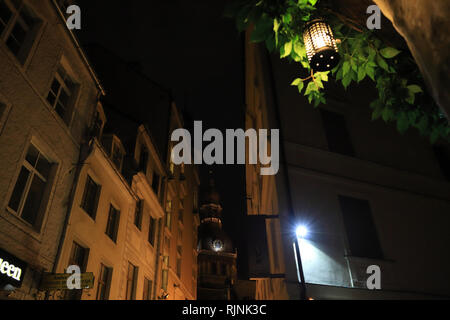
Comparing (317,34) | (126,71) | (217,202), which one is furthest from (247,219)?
(217,202)

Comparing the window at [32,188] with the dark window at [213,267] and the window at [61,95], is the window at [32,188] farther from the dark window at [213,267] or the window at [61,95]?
the dark window at [213,267]

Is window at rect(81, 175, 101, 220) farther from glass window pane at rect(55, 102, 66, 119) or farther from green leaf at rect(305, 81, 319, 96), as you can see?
green leaf at rect(305, 81, 319, 96)

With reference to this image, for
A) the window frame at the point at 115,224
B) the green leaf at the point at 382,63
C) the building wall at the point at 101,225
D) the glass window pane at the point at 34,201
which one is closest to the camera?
the green leaf at the point at 382,63

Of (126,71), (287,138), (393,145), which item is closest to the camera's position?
(287,138)

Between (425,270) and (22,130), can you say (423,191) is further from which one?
(22,130)

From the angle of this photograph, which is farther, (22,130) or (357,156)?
(357,156)

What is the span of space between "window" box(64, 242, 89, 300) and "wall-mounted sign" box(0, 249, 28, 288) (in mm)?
2743

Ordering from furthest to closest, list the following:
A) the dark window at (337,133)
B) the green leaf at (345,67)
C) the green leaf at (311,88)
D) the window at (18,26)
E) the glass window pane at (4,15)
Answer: the dark window at (337,133) → the window at (18,26) → the glass window pane at (4,15) → the green leaf at (311,88) → the green leaf at (345,67)

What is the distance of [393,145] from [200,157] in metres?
37.6

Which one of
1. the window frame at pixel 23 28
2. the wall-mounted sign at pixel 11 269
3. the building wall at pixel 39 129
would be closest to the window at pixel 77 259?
the building wall at pixel 39 129

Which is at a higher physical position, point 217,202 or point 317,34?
point 217,202

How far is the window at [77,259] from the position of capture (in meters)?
10.7

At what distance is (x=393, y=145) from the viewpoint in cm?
1191

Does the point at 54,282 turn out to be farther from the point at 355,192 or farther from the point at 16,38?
the point at 355,192
